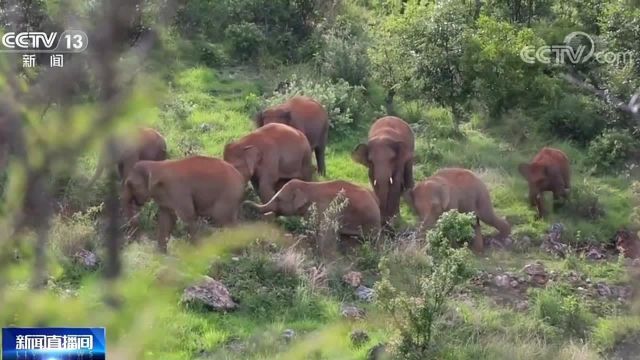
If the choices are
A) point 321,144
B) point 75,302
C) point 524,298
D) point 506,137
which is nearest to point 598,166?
point 506,137

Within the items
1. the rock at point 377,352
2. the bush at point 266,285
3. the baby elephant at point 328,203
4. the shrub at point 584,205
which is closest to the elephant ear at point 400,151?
the baby elephant at point 328,203

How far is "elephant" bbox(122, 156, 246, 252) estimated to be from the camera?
972cm

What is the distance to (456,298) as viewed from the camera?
8609 millimetres

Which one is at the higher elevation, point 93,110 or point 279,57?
point 93,110


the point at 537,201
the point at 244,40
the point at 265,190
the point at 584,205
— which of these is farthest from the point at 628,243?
the point at 244,40

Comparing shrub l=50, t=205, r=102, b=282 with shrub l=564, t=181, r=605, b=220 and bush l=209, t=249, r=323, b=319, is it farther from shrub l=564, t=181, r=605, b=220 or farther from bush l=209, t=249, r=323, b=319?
shrub l=564, t=181, r=605, b=220

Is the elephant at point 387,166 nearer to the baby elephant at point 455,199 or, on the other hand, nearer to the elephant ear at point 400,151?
the elephant ear at point 400,151

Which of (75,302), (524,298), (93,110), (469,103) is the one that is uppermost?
(93,110)

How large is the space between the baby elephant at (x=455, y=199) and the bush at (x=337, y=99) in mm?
2952

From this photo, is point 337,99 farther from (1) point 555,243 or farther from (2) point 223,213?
(2) point 223,213

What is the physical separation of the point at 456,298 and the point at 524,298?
0.84m

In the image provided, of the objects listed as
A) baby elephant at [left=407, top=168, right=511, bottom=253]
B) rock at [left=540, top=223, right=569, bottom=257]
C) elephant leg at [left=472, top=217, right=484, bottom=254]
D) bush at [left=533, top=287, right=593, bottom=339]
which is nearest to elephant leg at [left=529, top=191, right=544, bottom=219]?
rock at [left=540, top=223, right=569, bottom=257]

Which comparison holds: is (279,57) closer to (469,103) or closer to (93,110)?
(469,103)

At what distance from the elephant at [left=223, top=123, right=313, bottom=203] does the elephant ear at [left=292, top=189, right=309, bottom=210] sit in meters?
0.91
